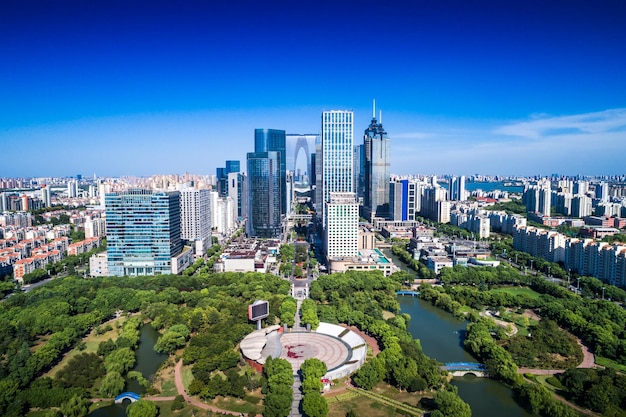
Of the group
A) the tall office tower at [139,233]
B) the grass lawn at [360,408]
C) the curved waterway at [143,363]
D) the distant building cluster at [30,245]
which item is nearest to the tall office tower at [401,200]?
the tall office tower at [139,233]

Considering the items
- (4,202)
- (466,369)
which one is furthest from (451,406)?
(4,202)

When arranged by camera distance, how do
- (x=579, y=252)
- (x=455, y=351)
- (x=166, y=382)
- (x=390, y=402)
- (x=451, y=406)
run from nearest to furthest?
(x=451, y=406), (x=390, y=402), (x=166, y=382), (x=455, y=351), (x=579, y=252)

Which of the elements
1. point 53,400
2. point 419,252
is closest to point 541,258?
point 419,252

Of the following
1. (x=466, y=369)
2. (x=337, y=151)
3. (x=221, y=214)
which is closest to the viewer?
(x=466, y=369)

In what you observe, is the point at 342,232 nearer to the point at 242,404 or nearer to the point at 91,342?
the point at 91,342

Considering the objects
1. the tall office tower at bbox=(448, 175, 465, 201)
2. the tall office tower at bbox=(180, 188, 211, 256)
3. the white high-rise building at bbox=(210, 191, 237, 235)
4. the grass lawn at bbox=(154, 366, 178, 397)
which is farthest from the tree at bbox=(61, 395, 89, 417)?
the tall office tower at bbox=(448, 175, 465, 201)

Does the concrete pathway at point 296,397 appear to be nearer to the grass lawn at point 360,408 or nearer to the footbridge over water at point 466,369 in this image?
the grass lawn at point 360,408

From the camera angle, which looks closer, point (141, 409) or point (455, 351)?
point (141, 409)
